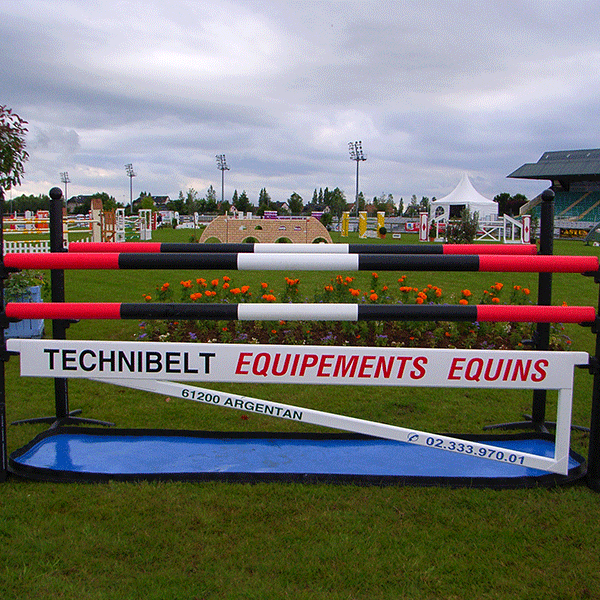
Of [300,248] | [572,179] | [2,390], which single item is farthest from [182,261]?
[572,179]

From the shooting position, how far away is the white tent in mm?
43625

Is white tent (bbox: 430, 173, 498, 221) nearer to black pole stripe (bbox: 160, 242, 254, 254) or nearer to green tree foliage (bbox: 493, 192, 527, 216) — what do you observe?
green tree foliage (bbox: 493, 192, 527, 216)

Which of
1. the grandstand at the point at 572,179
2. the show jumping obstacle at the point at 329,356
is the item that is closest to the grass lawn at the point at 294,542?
the show jumping obstacle at the point at 329,356

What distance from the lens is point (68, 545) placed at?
2621 millimetres

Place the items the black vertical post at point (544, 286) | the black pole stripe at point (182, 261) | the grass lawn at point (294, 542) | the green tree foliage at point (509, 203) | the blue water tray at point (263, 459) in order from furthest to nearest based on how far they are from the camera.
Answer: the green tree foliage at point (509, 203) → the black vertical post at point (544, 286) → the blue water tray at point (263, 459) → the black pole stripe at point (182, 261) → the grass lawn at point (294, 542)

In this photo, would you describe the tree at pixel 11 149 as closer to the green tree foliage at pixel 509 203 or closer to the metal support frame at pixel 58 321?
the metal support frame at pixel 58 321

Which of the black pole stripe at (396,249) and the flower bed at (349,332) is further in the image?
the flower bed at (349,332)

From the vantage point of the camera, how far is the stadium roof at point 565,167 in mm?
54250

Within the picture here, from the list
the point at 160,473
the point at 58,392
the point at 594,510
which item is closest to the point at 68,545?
the point at 160,473

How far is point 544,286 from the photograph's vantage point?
161 inches

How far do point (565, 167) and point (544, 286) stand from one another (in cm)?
5938

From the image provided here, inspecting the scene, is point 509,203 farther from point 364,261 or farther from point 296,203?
point 364,261

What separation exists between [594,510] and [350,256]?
1.93 metres

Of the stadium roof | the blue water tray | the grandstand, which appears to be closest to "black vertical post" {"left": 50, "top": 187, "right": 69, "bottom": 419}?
the blue water tray
